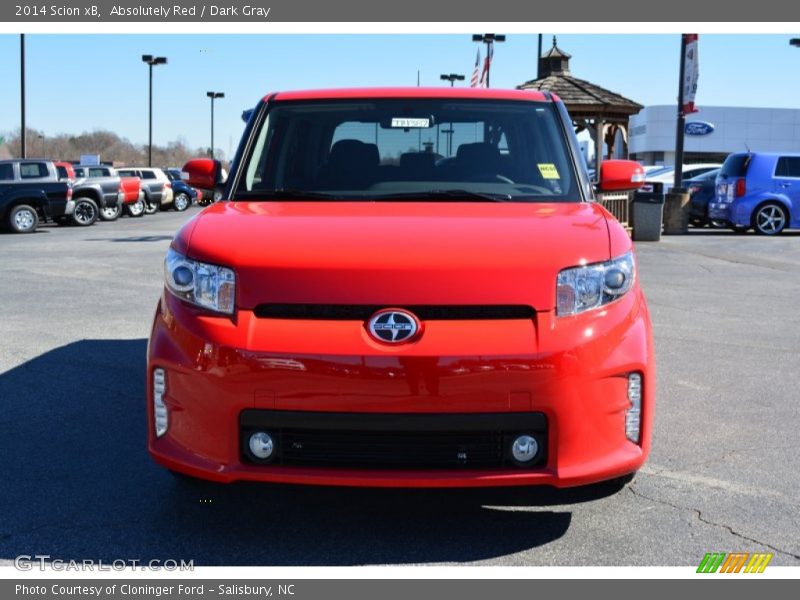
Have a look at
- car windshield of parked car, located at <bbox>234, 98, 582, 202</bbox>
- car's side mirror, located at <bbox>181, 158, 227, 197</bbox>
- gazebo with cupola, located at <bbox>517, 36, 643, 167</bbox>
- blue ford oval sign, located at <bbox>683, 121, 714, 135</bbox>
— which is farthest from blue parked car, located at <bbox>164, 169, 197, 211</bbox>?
blue ford oval sign, located at <bbox>683, 121, 714, 135</bbox>

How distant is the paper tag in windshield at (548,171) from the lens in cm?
480

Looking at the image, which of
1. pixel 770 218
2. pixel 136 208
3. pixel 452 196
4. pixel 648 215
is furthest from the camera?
pixel 136 208

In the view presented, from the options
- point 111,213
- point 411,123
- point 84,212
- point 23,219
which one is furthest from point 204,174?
point 111,213

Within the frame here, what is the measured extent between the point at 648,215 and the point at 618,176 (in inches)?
593

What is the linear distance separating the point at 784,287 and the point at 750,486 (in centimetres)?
856

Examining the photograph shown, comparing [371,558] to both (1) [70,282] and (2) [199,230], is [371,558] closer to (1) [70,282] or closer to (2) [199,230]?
(2) [199,230]

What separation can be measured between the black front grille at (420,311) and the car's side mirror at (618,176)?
1.87 metres

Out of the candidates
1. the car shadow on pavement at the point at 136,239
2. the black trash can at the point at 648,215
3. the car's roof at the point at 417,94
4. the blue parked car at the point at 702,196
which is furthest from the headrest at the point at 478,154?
the blue parked car at the point at 702,196

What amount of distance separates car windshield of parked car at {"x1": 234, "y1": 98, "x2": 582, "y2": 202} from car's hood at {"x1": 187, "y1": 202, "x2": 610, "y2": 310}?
56 centimetres

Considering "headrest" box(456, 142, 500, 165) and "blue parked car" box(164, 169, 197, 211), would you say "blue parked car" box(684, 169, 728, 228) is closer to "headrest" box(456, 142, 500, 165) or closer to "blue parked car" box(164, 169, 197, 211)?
"headrest" box(456, 142, 500, 165)

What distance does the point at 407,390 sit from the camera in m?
3.45

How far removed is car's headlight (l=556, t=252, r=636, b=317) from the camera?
363cm

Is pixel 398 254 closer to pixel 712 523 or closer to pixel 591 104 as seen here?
pixel 712 523

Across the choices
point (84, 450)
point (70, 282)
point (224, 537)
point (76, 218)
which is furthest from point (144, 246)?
point (224, 537)
